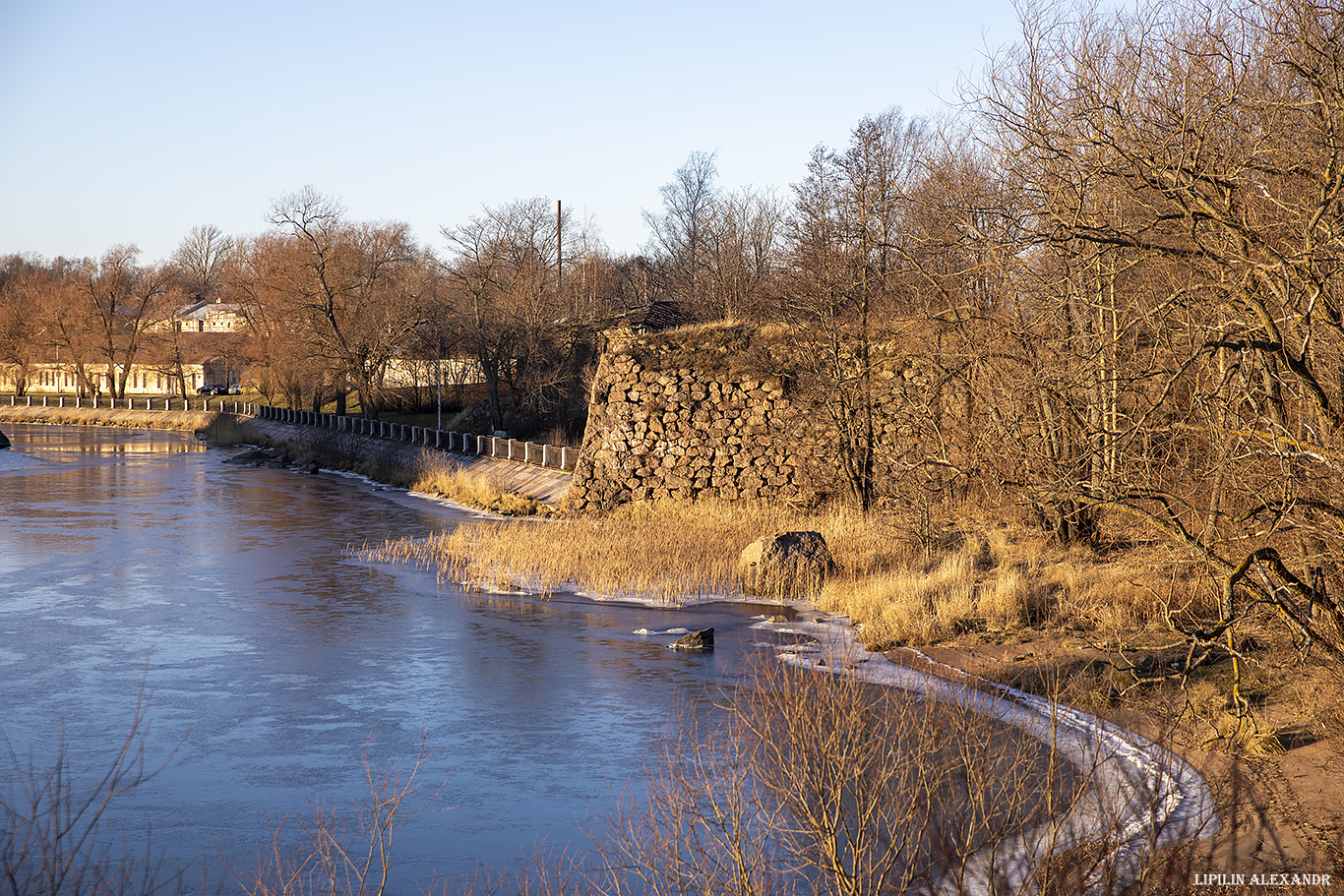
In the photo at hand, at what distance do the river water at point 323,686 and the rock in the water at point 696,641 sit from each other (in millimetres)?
165

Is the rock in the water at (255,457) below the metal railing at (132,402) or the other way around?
below

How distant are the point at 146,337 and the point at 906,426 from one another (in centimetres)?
6449

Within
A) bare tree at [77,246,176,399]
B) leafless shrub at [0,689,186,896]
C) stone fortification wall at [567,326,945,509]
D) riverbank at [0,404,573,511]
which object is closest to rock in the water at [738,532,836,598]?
stone fortification wall at [567,326,945,509]

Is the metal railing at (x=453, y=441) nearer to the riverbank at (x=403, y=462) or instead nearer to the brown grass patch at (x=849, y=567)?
the riverbank at (x=403, y=462)

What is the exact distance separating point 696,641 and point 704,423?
10044 mm

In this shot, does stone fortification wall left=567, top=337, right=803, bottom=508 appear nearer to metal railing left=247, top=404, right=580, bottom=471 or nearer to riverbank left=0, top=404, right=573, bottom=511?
riverbank left=0, top=404, right=573, bottom=511

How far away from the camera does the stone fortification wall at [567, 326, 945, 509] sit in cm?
2094

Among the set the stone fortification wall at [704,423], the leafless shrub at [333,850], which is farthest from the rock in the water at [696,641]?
the stone fortification wall at [704,423]

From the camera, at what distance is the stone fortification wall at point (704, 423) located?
68.7 ft

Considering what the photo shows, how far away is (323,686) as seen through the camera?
420 inches

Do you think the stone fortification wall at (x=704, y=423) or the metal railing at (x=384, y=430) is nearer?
the stone fortification wall at (x=704, y=423)

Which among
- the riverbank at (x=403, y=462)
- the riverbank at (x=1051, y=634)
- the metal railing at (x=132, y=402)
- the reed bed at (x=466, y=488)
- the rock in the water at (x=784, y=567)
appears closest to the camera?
the riverbank at (x=1051, y=634)

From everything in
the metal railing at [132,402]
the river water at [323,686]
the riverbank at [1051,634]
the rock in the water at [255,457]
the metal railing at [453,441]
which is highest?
the metal railing at [132,402]

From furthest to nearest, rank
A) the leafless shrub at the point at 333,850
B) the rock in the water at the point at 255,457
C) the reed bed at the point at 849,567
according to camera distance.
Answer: the rock in the water at the point at 255,457 < the reed bed at the point at 849,567 < the leafless shrub at the point at 333,850
